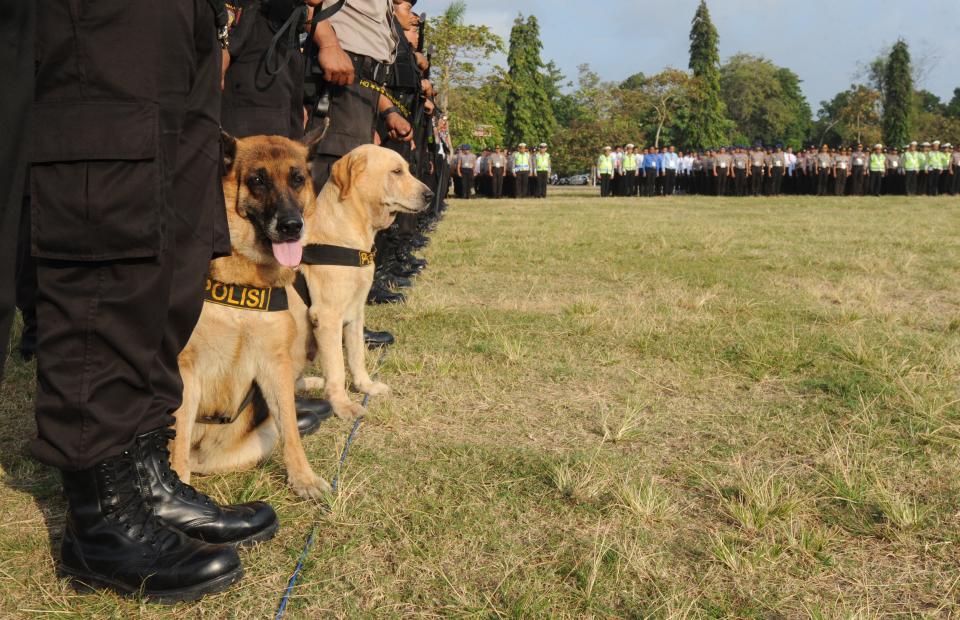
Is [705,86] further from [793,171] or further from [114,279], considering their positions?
[114,279]

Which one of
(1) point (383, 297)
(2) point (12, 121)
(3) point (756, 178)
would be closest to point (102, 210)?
(2) point (12, 121)

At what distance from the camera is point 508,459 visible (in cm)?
260

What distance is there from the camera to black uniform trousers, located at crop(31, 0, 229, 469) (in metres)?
1.55

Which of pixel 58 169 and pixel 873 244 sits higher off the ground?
pixel 58 169

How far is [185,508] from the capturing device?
1935mm

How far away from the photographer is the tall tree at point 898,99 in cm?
5956

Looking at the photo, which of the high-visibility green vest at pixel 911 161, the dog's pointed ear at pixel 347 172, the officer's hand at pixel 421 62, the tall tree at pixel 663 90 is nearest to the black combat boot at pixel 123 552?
the dog's pointed ear at pixel 347 172

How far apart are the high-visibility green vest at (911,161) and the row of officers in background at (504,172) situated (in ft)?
50.3

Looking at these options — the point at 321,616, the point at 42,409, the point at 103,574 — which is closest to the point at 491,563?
the point at 321,616

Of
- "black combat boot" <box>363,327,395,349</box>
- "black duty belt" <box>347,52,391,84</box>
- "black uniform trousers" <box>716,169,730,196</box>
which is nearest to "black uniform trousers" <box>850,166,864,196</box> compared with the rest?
"black uniform trousers" <box>716,169,730,196</box>

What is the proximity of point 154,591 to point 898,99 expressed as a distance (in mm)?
69945

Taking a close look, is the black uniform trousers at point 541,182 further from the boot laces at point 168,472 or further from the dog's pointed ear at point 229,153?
the boot laces at point 168,472

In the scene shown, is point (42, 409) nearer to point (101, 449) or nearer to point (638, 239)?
point (101, 449)

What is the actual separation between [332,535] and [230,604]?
1.23 ft
